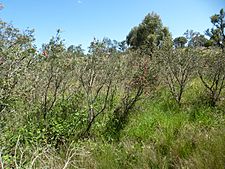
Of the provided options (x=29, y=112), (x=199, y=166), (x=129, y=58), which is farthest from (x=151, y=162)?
(x=129, y=58)

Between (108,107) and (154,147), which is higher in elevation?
(108,107)

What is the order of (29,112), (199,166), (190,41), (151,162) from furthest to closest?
(190,41)
(29,112)
(151,162)
(199,166)

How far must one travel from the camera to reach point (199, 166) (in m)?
4.29

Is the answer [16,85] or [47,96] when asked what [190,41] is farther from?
[16,85]

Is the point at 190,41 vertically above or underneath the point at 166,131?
above

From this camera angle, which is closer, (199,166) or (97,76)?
(199,166)

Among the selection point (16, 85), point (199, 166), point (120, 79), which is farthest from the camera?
point (120, 79)

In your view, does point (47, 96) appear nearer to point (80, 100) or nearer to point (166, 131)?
point (80, 100)

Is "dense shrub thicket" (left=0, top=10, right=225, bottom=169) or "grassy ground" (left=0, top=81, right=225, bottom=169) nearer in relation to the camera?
"grassy ground" (left=0, top=81, right=225, bottom=169)

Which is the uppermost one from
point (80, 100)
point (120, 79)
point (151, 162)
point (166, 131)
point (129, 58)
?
point (129, 58)

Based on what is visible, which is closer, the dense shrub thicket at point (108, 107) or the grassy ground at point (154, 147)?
the grassy ground at point (154, 147)

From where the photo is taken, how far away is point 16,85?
5.75 metres

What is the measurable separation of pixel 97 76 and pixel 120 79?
0.73 m

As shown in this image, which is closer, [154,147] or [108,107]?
[154,147]
